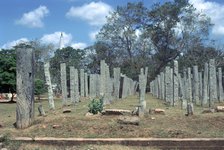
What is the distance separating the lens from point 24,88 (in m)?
10.5

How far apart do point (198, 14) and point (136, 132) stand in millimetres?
53162

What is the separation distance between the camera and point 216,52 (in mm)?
58844

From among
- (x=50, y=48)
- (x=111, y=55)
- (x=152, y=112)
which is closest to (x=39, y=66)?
(x=50, y=48)

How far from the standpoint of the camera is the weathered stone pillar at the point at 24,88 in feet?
33.6

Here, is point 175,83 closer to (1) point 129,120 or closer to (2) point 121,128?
(1) point 129,120

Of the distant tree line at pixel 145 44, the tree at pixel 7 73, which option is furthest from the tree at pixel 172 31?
the tree at pixel 7 73

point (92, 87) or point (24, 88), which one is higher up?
point (24, 88)

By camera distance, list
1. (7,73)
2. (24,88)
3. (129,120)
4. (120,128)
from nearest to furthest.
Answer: (120,128) < (129,120) < (24,88) < (7,73)

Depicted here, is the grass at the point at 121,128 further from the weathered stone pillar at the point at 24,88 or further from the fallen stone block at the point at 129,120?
the weathered stone pillar at the point at 24,88

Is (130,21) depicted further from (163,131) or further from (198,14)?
(163,131)

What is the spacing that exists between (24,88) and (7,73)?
23109mm

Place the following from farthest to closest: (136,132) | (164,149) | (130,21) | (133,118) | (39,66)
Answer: (130,21), (39,66), (133,118), (136,132), (164,149)

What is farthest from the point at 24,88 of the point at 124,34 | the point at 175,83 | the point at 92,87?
the point at 124,34

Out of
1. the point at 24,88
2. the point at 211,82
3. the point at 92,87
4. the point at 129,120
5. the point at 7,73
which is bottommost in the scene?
the point at 129,120
